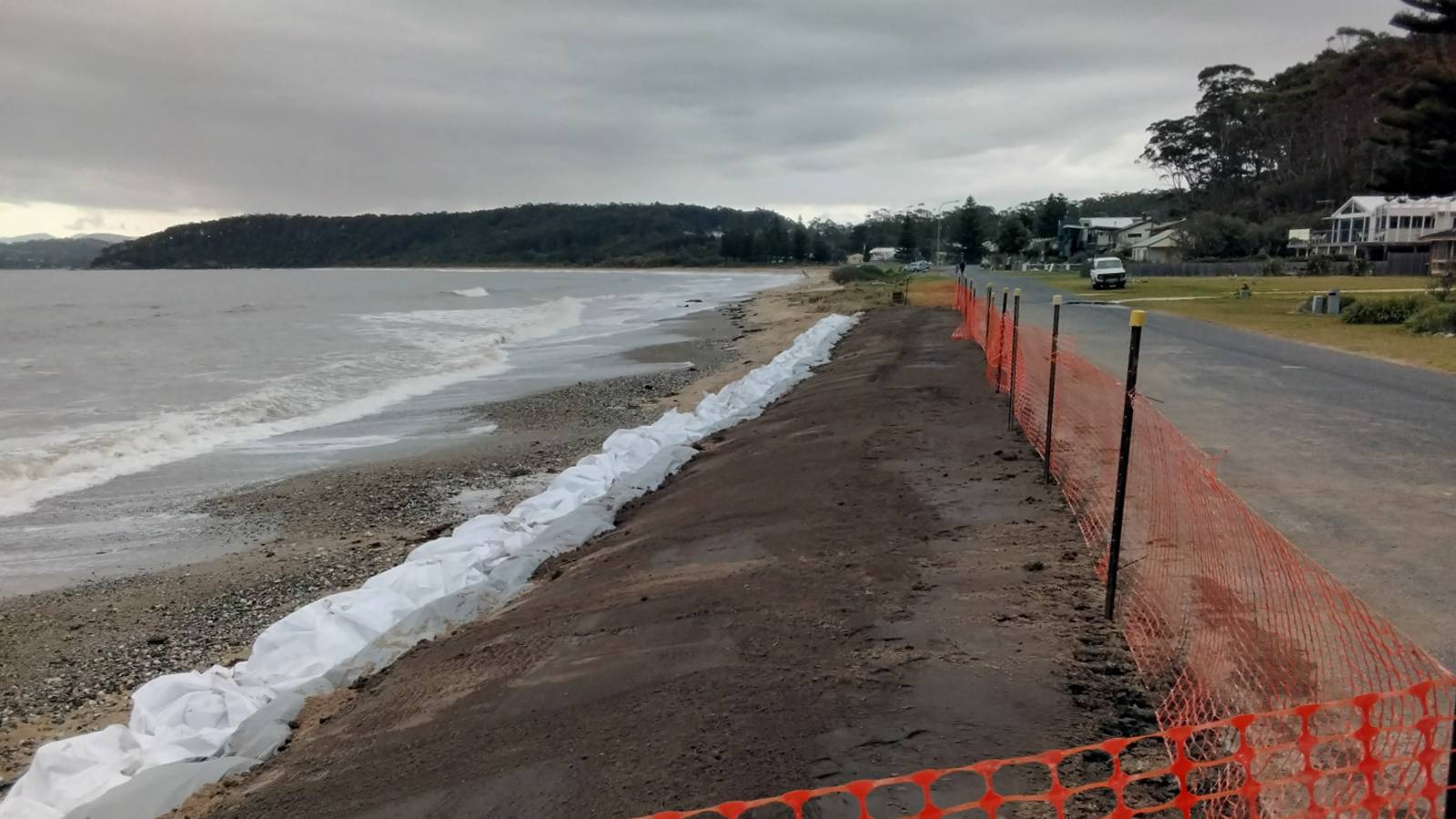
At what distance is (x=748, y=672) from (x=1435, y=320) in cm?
2142

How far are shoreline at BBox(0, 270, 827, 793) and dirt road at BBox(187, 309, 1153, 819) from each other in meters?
1.91

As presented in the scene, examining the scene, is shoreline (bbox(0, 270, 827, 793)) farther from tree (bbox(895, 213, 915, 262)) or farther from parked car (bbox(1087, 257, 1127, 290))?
tree (bbox(895, 213, 915, 262))

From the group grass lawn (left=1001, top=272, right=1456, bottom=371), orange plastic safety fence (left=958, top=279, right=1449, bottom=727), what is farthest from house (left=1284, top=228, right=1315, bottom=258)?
orange plastic safety fence (left=958, top=279, right=1449, bottom=727)

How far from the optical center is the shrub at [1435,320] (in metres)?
19.0

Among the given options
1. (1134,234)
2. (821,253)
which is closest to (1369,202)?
(1134,234)

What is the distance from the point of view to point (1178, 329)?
830 inches

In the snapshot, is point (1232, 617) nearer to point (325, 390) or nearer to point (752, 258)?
point (325, 390)

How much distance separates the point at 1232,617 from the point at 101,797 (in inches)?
223

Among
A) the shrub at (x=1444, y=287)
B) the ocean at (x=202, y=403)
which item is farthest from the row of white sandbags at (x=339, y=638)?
the shrub at (x=1444, y=287)

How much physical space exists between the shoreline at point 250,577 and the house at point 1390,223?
6076 centimetres

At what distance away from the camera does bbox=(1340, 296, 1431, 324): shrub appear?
855 inches

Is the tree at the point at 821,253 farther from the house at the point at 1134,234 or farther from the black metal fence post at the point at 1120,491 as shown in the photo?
the black metal fence post at the point at 1120,491

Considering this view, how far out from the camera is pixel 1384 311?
21938 millimetres

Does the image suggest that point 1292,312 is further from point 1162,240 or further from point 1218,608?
point 1162,240
